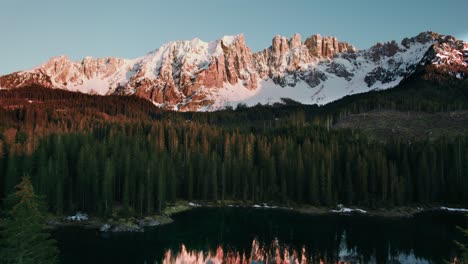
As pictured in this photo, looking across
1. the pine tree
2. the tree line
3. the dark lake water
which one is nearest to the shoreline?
the tree line

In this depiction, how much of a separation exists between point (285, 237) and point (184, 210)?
35.8m

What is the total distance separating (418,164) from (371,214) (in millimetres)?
30560

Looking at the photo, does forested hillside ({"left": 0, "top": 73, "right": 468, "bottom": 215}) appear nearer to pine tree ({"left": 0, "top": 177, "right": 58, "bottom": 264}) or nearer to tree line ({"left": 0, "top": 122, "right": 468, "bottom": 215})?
tree line ({"left": 0, "top": 122, "right": 468, "bottom": 215})

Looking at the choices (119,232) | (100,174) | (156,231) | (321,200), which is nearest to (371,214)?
(321,200)

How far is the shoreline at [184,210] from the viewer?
73.9m

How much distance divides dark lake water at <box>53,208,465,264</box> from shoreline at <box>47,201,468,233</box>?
345 centimetres

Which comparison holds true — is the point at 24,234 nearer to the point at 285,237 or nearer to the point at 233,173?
the point at 285,237

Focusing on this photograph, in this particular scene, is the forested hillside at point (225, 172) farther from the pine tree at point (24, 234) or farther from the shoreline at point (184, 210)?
the pine tree at point (24, 234)

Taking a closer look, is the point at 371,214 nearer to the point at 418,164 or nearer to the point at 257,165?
the point at 418,164

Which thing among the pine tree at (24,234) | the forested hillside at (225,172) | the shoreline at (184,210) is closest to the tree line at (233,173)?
the forested hillside at (225,172)

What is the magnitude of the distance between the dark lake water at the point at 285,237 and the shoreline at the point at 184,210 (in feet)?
11.3

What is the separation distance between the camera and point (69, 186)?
281 feet

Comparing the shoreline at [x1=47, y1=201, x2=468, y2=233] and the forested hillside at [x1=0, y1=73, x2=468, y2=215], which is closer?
the shoreline at [x1=47, y1=201, x2=468, y2=233]

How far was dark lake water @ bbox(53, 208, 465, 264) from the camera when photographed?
178ft
